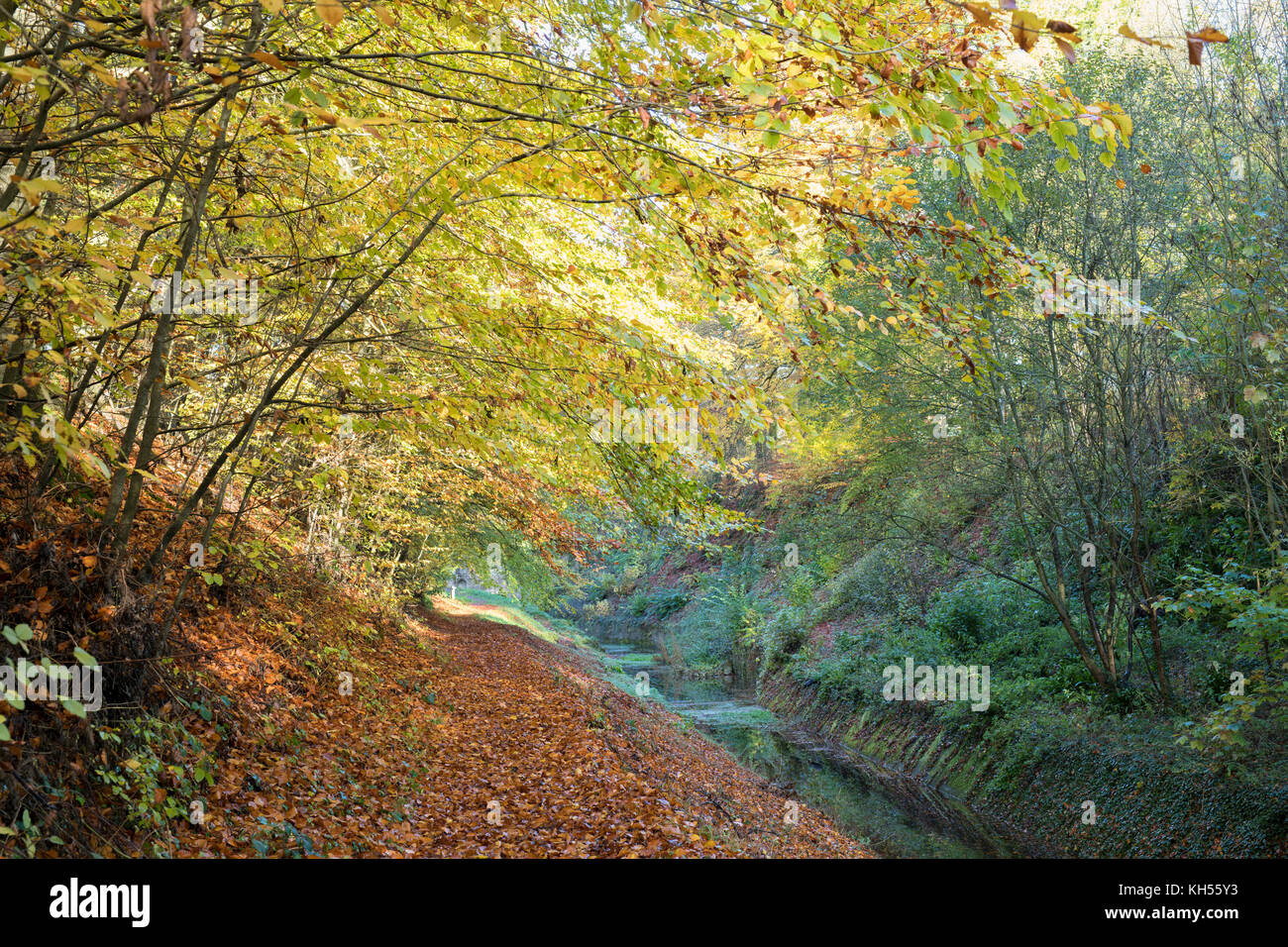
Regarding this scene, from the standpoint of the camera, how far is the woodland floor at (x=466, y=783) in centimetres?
560

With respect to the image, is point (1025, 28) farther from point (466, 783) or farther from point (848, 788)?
point (848, 788)

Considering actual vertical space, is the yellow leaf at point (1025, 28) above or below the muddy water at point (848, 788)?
above

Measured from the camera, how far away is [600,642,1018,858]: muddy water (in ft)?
34.3

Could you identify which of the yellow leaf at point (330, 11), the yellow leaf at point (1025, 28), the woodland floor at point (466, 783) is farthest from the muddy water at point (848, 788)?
the yellow leaf at point (330, 11)

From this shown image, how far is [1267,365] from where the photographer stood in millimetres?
8250

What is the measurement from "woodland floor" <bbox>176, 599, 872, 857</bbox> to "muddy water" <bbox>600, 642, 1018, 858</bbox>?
2.99 feet

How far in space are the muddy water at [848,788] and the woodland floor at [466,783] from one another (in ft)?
2.99

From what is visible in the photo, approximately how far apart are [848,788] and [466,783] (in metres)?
7.68

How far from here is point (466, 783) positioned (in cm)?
785

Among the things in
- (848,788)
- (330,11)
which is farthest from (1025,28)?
(848,788)

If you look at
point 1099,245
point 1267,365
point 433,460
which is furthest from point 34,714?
point 1099,245

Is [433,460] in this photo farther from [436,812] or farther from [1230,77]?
[1230,77]

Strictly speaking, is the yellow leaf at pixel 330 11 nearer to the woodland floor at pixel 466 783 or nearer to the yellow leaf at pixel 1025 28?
the yellow leaf at pixel 1025 28

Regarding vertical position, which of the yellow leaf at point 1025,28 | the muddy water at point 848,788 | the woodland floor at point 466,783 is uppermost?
the yellow leaf at point 1025,28
